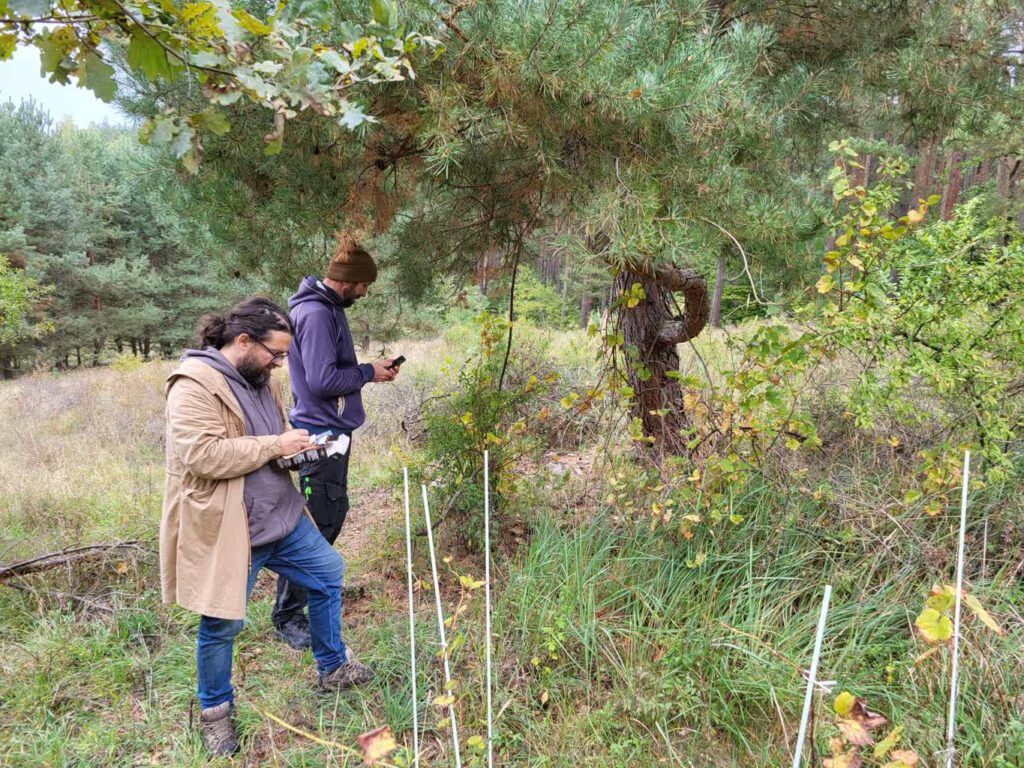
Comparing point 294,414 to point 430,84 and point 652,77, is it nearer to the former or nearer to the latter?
point 430,84

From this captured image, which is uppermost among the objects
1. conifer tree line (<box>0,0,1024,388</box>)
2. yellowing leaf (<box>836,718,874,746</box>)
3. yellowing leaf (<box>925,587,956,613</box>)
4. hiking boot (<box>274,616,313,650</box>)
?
conifer tree line (<box>0,0,1024,388</box>)

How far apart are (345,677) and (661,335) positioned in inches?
115

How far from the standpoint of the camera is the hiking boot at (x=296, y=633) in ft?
9.50

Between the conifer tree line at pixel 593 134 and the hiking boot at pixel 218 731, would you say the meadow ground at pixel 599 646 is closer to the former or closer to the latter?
the hiking boot at pixel 218 731

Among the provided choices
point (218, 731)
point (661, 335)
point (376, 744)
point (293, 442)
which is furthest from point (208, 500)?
point (661, 335)

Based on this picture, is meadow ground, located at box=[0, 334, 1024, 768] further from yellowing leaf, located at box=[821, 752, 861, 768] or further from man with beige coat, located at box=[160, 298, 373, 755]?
yellowing leaf, located at box=[821, 752, 861, 768]

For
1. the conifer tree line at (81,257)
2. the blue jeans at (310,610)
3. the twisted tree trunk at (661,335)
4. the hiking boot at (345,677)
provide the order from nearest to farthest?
1. the blue jeans at (310,610)
2. the hiking boot at (345,677)
3. the twisted tree trunk at (661,335)
4. the conifer tree line at (81,257)

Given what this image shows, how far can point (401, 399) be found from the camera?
7309 millimetres

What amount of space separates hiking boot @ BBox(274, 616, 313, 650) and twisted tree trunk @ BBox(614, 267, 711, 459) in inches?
90.6

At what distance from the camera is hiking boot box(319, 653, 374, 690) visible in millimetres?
2520

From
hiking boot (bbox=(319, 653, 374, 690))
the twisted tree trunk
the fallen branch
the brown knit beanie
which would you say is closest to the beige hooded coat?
hiking boot (bbox=(319, 653, 374, 690))

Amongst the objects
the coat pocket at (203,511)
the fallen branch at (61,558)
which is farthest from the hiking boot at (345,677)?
the fallen branch at (61,558)

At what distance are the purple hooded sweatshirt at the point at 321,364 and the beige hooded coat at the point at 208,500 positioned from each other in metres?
0.67

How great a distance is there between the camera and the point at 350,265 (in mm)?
2850
